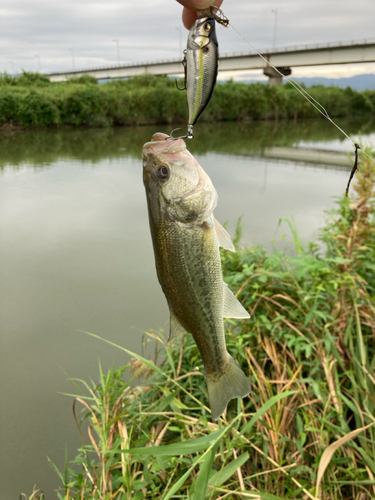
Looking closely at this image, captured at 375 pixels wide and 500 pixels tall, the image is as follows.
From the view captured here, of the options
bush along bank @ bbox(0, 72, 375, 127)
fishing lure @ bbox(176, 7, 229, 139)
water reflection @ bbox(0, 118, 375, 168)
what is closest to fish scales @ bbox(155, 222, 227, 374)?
fishing lure @ bbox(176, 7, 229, 139)

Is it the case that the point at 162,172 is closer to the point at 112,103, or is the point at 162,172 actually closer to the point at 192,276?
the point at 192,276

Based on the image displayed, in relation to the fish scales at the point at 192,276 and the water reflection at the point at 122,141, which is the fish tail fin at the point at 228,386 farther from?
the water reflection at the point at 122,141

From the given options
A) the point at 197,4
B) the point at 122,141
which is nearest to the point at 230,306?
the point at 197,4

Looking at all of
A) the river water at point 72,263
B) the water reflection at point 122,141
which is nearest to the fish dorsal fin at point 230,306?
the river water at point 72,263

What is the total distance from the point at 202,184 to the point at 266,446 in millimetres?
1850

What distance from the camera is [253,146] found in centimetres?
1895

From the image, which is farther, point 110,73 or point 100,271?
point 110,73

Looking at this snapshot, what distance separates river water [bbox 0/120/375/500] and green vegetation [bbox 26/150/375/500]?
1.17 metres

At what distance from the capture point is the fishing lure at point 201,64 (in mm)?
811

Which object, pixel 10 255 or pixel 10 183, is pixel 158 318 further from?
pixel 10 183

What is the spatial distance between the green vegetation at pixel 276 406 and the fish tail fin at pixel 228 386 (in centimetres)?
80

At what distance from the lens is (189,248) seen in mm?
1001

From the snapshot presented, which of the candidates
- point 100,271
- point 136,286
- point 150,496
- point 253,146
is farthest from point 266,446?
point 253,146

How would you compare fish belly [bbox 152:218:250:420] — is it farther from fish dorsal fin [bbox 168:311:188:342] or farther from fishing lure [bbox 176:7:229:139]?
fishing lure [bbox 176:7:229:139]
